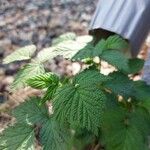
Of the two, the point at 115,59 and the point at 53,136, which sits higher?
the point at 115,59

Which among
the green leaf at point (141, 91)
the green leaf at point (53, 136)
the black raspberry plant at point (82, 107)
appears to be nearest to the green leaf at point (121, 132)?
the black raspberry plant at point (82, 107)

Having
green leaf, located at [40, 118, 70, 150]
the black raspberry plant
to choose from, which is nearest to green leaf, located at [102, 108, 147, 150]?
the black raspberry plant

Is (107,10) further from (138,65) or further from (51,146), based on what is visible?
(51,146)

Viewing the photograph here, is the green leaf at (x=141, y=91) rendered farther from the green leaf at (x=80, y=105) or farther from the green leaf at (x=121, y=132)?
the green leaf at (x=80, y=105)

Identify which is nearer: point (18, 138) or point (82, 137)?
point (18, 138)

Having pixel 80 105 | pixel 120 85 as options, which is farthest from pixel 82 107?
pixel 120 85

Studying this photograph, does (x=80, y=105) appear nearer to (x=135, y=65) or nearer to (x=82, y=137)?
(x=82, y=137)
